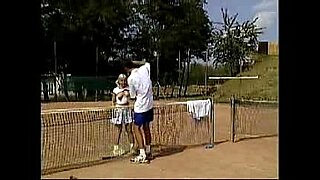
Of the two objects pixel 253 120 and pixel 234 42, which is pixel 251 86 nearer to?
pixel 234 42

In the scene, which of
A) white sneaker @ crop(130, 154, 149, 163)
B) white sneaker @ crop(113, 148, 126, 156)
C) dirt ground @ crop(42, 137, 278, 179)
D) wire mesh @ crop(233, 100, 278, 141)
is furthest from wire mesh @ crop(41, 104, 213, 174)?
wire mesh @ crop(233, 100, 278, 141)

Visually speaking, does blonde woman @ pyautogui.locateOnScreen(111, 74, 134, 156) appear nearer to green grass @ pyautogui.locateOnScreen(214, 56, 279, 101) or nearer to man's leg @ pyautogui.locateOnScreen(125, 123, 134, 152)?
man's leg @ pyautogui.locateOnScreen(125, 123, 134, 152)

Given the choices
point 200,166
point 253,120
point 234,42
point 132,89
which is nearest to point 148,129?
point 132,89

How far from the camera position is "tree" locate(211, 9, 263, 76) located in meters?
16.8

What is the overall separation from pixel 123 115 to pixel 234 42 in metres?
13.5

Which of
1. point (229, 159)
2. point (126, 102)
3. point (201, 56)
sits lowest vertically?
point (229, 159)

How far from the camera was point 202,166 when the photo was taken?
12.4 feet

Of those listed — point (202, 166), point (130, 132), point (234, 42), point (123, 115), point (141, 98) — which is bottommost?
point (202, 166)
